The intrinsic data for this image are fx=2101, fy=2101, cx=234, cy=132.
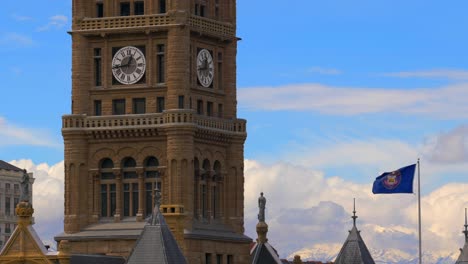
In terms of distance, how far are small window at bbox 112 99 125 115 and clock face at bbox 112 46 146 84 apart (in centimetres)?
170

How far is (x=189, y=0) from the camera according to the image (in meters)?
176

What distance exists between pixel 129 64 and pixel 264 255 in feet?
70.8

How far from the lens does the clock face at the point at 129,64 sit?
576 feet

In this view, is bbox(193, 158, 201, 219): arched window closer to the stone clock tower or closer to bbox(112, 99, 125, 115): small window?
the stone clock tower

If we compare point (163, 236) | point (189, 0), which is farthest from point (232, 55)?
point (163, 236)

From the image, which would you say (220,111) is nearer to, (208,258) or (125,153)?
(125,153)

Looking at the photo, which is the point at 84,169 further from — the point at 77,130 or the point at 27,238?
the point at 27,238

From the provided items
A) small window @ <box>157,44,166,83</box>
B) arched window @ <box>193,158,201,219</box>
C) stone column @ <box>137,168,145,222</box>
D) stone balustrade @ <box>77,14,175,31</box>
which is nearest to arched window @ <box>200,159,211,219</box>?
arched window @ <box>193,158,201,219</box>

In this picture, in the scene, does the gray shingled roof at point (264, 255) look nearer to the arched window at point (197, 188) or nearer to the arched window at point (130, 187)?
the arched window at point (197, 188)

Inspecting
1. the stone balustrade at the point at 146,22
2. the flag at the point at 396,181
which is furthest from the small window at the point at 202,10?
the flag at the point at 396,181

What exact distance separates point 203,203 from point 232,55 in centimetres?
1354

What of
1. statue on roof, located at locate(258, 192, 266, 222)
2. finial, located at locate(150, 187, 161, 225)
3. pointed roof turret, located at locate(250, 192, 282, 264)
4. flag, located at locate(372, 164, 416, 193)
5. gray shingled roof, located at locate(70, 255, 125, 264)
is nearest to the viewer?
finial, located at locate(150, 187, 161, 225)

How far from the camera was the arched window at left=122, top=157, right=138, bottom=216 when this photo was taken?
174500 mm

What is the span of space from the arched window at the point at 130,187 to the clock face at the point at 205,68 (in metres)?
9.30
